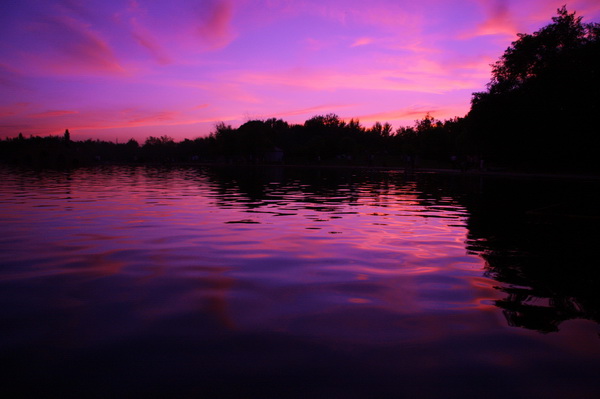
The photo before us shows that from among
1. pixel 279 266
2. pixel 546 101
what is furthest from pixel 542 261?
pixel 546 101

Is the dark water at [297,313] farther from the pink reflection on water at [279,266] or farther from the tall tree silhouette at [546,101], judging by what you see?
the tall tree silhouette at [546,101]

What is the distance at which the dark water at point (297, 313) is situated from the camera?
3.11 meters

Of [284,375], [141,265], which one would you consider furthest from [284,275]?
[284,375]

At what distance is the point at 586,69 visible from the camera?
39469 mm

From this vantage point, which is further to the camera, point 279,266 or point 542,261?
point 542,261

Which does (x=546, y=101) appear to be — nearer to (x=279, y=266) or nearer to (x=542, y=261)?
(x=542, y=261)

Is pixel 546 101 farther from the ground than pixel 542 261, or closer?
farther from the ground

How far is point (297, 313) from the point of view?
449 cm

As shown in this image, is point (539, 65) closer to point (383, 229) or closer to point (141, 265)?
point (383, 229)

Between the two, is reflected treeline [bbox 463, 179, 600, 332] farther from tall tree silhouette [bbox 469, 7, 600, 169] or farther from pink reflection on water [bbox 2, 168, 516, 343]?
tall tree silhouette [bbox 469, 7, 600, 169]

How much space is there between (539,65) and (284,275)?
164ft

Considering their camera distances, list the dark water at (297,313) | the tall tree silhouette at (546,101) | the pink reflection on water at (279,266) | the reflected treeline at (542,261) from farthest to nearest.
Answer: the tall tree silhouette at (546,101) → the reflected treeline at (542,261) → the pink reflection on water at (279,266) → the dark water at (297,313)

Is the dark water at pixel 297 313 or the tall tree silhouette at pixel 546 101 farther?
the tall tree silhouette at pixel 546 101

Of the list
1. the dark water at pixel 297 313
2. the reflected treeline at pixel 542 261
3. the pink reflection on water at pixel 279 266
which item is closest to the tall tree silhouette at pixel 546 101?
the reflected treeline at pixel 542 261
